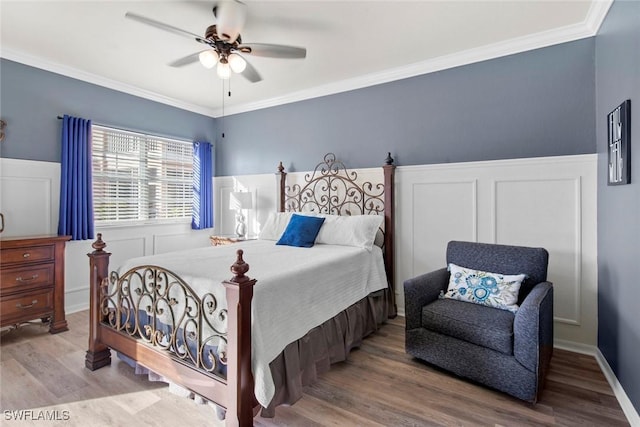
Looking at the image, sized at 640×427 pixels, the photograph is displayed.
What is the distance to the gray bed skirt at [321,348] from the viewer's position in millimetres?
1939

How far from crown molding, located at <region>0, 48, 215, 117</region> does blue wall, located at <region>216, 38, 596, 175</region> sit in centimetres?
135

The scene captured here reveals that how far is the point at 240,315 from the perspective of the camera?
1.65 metres

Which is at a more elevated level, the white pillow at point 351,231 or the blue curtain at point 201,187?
the blue curtain at point 201,187

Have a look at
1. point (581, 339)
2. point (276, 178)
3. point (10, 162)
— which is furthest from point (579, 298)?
point (10, 162)

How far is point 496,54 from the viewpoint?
9.98ft

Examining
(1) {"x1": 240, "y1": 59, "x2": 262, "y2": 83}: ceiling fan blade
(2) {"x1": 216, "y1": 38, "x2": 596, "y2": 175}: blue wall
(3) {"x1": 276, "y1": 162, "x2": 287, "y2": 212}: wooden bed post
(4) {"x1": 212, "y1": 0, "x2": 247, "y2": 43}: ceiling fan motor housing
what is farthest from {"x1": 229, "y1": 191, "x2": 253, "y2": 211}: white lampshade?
(4) {"x1": 212, "y1": 0, "x2": 247, "y2": 43}: ceiling fan motor housing

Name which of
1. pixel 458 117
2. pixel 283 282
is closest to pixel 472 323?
pixel 283 282

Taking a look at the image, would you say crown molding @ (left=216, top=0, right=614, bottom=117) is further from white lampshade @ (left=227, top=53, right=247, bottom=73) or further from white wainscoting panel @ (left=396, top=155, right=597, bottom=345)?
white lampshade @ (left=227, top=53, right=247, bottom=73)

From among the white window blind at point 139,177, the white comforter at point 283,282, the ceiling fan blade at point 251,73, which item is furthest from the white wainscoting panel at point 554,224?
the white window blind at point 139,177

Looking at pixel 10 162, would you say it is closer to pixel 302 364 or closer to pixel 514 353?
pixel 302 364

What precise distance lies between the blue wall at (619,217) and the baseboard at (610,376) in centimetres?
4

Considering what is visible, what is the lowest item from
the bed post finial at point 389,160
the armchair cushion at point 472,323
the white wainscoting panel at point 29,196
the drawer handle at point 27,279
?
the armchair cushion at point 472,323

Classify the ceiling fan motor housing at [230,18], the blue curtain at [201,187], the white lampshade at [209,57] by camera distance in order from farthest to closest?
the blue curtain at [201,187] < the white lampshade at [209,57] < the ceiling fan motor housing at [230,18]

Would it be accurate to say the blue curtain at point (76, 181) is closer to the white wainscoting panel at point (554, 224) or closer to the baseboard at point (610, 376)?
the white wainscoting panel at point (554, 224)
